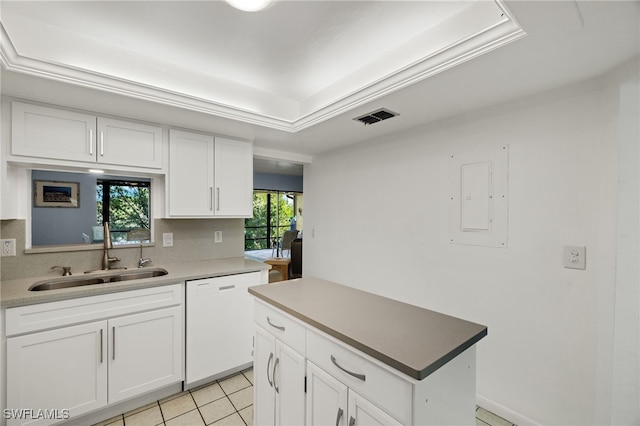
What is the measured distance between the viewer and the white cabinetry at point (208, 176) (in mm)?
2363

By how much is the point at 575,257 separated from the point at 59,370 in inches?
125

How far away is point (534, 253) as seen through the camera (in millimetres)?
1781

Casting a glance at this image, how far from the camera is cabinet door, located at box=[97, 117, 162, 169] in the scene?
204 cm

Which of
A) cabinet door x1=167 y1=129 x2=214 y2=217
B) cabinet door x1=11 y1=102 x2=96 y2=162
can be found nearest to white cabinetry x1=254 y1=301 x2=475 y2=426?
cabinet door x1=167 y1=129 x2=214 y2=217

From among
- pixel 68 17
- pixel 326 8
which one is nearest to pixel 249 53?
pixel 326 8

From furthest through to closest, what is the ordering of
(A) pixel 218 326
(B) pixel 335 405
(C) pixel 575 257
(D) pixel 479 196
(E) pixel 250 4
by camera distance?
(A) pixel 218 326 → (D) pixel 479 196 → (C) pixel 575 257 → (E) pixel 250 4 → (B) pixel 335 405

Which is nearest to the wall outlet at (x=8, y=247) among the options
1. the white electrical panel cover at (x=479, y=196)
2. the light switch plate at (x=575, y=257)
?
the white electrical panel cover at (x=479, y=196)

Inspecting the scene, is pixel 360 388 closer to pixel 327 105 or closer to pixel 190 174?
pixel 327 105

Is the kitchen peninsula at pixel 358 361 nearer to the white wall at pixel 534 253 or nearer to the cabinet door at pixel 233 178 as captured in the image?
the white wall at pixel 534 253

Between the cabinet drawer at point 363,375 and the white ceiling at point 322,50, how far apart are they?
4.69 feet

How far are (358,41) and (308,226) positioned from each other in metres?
2.41

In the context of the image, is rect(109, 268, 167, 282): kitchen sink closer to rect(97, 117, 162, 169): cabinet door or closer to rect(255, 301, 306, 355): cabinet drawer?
rect(97, 117, 162, 169): cabinet door

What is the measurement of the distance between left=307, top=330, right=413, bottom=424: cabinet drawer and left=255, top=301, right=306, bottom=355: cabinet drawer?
0.07 meters

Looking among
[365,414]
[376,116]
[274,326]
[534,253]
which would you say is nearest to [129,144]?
[274,326]
